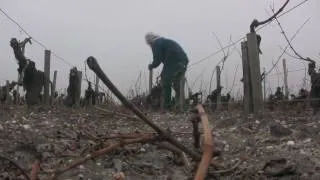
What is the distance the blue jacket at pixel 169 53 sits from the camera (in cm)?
1152

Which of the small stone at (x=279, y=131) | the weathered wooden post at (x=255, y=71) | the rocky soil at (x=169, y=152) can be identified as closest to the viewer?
the rocky soil at (x=169, y=152)

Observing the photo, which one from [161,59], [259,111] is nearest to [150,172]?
[259,111]

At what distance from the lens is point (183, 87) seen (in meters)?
12.1

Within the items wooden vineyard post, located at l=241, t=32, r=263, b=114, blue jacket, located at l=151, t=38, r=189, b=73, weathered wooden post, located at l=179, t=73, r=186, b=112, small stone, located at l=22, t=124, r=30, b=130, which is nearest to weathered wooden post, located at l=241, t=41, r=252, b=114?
wooden vineyard post, located at l=241, t=32, r=263, b=114

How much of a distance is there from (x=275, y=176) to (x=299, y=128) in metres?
2.07

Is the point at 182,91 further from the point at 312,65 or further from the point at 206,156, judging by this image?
the point at 206,156

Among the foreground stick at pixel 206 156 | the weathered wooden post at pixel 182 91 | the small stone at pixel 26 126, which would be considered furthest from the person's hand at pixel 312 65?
the foreground stick at pixel 206 156

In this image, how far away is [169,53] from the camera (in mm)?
11531

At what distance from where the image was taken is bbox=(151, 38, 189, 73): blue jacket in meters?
11.5

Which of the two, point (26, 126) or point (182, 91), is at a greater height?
point (182, 91)

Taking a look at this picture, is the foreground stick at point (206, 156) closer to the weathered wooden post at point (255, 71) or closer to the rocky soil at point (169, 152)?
the rocky soil at point (169, 152)

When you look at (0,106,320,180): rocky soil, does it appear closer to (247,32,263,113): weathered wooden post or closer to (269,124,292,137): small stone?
(269,124,292,137): small stone

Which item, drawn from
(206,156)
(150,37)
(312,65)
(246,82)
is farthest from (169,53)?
(206,156)

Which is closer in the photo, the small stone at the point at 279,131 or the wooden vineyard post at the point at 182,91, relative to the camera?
the small stone at the point at 279,131
